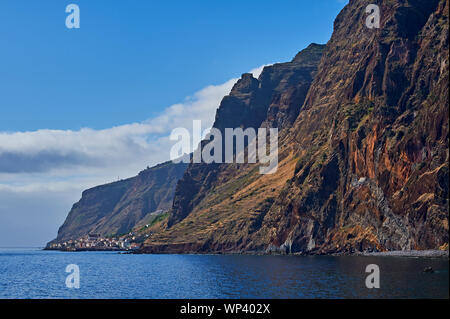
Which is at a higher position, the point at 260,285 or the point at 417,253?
the point at 417,253

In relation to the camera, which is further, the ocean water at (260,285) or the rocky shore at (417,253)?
the rocky shore at (417,253)

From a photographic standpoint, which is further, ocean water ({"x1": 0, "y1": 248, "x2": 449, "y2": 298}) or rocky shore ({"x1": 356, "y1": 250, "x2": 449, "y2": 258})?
rocky shore ({"x1": 356, "y1": 250, "x2": 449, "y2": 258})

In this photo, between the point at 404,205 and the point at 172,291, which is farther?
the point at 404,205

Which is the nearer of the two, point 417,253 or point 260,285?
point 260,285

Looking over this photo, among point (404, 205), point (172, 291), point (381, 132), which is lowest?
point (172, 291)

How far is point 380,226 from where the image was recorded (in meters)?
186
